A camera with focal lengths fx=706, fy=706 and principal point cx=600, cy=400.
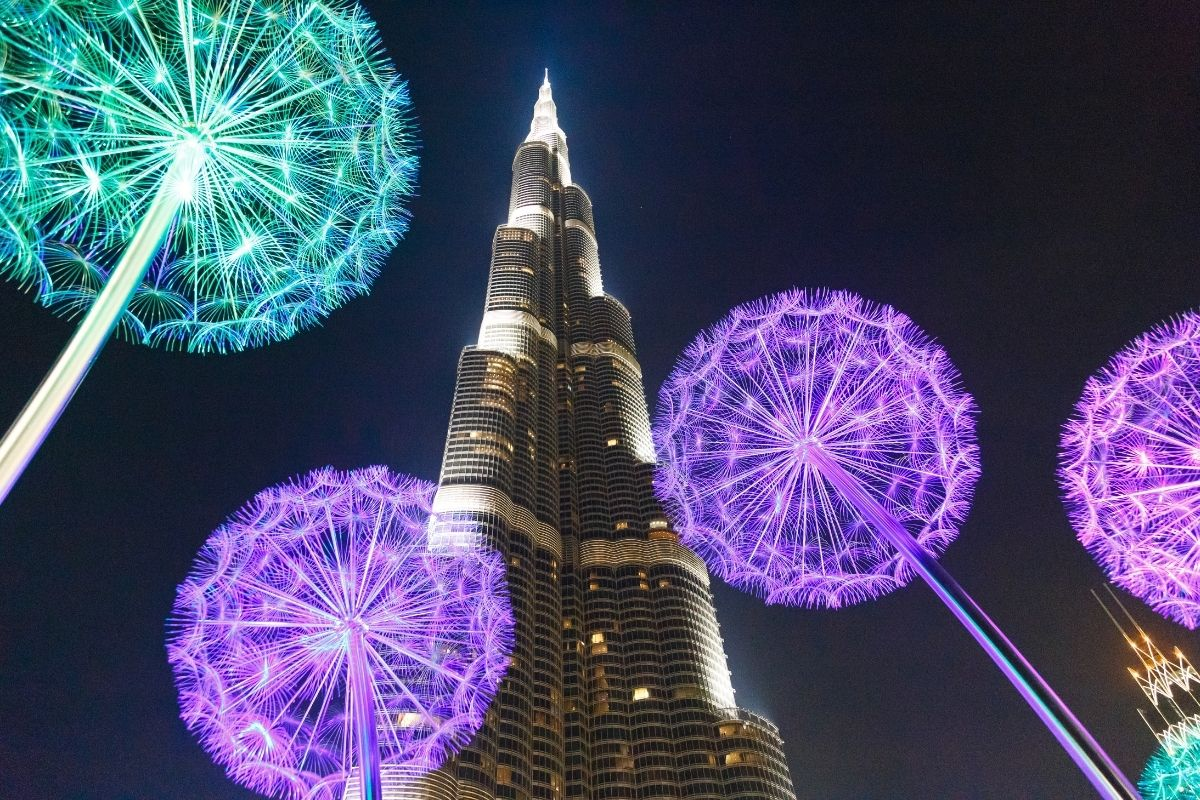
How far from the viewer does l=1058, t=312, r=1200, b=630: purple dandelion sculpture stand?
22797 mm

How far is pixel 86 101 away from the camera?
18172 millimetres

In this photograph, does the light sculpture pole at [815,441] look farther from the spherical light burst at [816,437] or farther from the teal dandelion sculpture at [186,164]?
the teal dandelion sculpture at [186,164]

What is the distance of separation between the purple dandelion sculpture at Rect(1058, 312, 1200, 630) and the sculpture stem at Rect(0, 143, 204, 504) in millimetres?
28546

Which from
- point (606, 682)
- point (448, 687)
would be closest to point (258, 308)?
point (448, 687)

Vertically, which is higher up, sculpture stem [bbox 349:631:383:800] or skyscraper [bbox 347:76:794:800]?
skyscraper [bbox 347:76:794:800]

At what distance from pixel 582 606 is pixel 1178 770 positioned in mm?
107262

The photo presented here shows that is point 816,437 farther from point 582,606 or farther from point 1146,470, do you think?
point 582,606

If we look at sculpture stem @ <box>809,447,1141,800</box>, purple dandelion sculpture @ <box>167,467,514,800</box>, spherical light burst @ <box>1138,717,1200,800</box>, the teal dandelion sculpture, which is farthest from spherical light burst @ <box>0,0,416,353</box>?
spherical light burst @ <box>1138,717,1200,800</box>

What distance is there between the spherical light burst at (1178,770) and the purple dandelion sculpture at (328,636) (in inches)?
1635

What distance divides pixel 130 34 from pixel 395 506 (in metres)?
21.3

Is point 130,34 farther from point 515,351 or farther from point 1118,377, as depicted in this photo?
point 515,351

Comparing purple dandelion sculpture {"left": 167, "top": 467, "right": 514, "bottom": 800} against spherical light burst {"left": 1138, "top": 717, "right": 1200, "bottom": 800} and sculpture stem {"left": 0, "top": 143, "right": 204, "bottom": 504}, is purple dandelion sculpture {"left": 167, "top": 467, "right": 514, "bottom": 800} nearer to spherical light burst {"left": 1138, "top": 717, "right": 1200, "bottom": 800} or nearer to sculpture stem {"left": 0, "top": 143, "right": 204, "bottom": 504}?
sculpture stem {"left": 0, "top": 143, "right": 204, "bottom": 504}

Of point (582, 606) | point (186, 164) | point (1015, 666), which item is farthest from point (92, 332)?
point (582, 606)

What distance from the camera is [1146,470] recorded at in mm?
23469
